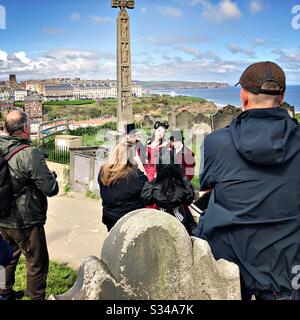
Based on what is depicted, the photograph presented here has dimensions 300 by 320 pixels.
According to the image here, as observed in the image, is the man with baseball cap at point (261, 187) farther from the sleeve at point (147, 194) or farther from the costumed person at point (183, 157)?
the costumed person at point (183, 157)

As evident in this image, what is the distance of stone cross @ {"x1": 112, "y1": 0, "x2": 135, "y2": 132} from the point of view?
43.4ft

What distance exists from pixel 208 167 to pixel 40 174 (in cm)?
197

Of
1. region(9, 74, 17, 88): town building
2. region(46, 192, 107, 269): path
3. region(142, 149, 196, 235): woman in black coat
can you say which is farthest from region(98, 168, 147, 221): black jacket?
region(9, 74, 17, 88): town building

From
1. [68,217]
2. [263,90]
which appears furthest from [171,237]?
[68,217]

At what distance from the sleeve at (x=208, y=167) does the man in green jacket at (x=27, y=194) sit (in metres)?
1.91

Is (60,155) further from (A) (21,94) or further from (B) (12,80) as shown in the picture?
(A) (21,94)

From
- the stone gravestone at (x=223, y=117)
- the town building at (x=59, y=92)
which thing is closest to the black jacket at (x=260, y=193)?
the stone gravestone at (x=223, y=117)

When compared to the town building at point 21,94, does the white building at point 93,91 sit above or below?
above

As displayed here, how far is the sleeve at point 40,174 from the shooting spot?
3.48 metres

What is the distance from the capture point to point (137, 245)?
1951 millimetres

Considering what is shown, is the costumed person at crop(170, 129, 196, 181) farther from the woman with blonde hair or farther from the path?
the path

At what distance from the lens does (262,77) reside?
6.16 feet
